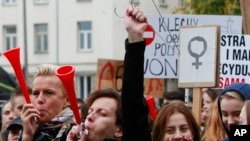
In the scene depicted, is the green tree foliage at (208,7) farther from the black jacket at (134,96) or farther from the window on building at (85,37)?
the black jacket at (134,96)

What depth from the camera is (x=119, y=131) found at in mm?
5379

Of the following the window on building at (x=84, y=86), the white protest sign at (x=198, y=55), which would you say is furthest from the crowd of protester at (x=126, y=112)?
the window on building at (x=84, y=86)

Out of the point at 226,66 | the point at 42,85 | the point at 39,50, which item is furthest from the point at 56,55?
the point at 42,85

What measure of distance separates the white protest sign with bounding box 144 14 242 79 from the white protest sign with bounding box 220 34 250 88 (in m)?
0.46

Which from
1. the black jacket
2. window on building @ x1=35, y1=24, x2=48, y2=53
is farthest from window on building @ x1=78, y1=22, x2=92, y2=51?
the black jacket

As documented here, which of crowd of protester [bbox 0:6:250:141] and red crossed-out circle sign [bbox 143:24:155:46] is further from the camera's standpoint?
red crossed-out circle sign [bbox 143:24:155:46]

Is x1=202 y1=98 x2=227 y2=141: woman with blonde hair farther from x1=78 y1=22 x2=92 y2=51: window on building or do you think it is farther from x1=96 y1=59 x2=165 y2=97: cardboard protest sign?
x1=78 y1=22 x2=92 y2=51: window on building

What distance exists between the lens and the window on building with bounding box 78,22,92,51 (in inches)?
1577

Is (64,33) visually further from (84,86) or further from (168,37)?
(168,37)

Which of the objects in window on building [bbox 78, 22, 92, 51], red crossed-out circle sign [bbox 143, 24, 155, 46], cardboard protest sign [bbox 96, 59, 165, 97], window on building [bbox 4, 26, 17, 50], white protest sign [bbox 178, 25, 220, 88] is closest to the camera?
white protest sign [bbox 178, 25, 220, 88]

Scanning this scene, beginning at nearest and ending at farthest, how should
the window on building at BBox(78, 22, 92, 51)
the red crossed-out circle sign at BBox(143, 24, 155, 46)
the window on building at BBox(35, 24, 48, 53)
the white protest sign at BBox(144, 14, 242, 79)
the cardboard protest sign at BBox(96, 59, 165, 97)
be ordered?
the red crossed-out circle sign at BBox(143, 24, 155, 46)
the white protest sign at BBox(144, 14, 242, 79)
the cardboard protest sign at BBox(96, 59, 165, 97)
the window on building at BBox(78, 22, 92, 51)
the window on building at BBox(35, 24, 48, 53)

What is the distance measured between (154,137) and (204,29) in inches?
79.9

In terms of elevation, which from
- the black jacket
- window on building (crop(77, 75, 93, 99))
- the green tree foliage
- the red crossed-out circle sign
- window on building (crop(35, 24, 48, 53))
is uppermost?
the green tree foliage

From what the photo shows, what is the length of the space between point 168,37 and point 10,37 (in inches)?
1304
